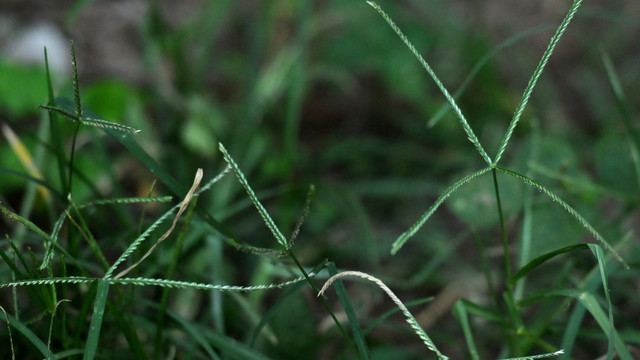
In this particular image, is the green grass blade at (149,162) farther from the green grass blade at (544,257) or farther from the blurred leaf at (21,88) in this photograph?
the blurred leaf at (21,88)

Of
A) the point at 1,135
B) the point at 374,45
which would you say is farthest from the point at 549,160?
the point at 1,135

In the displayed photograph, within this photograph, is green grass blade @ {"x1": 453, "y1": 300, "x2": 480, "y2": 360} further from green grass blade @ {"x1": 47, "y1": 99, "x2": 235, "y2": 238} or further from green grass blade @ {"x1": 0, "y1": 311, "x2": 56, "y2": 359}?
green grass blade @ {"x1": 0, "y1": 311, "x2": 56, "y2": 359}

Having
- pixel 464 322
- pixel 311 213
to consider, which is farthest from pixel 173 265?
pixel 311 213

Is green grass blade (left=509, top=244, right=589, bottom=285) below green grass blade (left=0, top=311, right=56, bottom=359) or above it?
above

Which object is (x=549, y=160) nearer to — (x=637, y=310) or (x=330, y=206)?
(x=637, y=310)

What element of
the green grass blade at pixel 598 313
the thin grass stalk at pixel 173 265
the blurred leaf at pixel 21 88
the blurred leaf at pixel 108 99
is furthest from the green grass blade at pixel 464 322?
the blurred leaf at pixel 21 88

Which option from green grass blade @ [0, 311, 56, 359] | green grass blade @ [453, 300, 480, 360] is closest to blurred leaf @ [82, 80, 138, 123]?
green grass blade @ [0, 311, 56, 359]

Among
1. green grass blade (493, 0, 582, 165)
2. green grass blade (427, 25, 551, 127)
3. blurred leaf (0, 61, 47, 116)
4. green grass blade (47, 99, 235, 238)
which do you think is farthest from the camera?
blurred leaf (0, 61, 47, 116)

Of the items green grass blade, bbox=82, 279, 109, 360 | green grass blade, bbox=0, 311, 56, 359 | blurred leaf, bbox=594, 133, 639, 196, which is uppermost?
blurred leaf, bbox=594, 133, 639, 196
